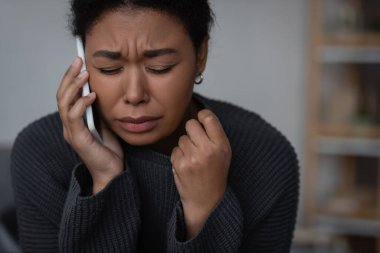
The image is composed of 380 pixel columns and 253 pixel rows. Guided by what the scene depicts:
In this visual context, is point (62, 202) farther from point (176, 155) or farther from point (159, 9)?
point (159, 9)

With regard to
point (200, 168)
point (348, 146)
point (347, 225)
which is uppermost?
point (200, 168)

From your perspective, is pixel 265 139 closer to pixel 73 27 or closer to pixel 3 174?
pixel 73 27

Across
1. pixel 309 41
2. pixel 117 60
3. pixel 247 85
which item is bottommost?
pixel 247 85

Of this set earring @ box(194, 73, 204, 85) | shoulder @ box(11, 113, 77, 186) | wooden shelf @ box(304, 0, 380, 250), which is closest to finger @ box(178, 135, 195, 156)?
earring @ box(194, 73, 204, 85)

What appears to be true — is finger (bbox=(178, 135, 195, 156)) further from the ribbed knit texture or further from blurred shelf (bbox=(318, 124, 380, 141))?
blurred shelf (bbox=(318, 124, 380, 141))

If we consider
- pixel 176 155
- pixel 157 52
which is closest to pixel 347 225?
pixel 176 155

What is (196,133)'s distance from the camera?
3.54 ft

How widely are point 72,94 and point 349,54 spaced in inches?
86.2

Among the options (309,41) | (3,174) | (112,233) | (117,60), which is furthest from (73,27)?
(309,41)

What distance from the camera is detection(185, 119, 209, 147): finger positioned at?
1.07 metres

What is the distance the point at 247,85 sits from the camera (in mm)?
3418

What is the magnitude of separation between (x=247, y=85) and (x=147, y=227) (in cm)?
225

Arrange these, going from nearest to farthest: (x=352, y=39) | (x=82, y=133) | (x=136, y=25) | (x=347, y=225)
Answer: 1. (x=136, y=25)
2. (x=82, y=133)
3. (x=352, y=39)
4. (x=347, y=225)

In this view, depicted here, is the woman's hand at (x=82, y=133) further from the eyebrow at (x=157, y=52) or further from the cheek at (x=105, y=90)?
the eyebrow at (x=157, y=52)
